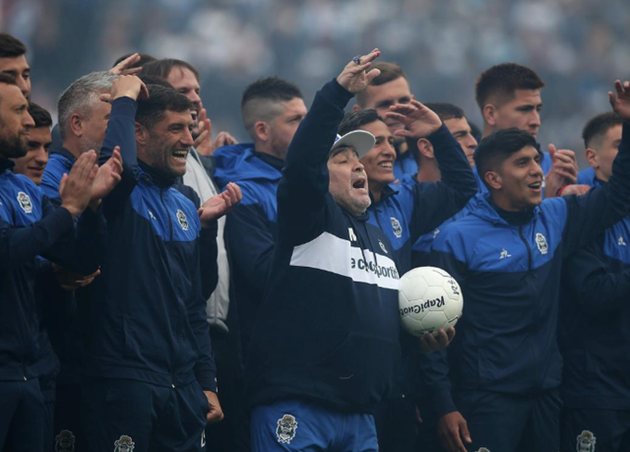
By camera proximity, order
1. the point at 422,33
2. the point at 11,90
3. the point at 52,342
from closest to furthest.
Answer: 1. the point at 11,90
2. the point at 52,342
3. the point at 422,33

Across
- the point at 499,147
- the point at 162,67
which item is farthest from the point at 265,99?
the point at 499,147

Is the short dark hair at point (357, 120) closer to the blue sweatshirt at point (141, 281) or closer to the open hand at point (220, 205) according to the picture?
the open hand at point (220, 205)

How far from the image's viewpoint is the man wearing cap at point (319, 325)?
14.9 feet

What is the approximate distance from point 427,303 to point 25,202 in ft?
6.73

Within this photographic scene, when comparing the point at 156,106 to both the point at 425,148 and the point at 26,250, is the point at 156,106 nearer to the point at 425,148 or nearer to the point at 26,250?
the point at 26,250

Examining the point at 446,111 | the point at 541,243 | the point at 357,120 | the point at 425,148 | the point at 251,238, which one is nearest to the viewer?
the point at 251,238

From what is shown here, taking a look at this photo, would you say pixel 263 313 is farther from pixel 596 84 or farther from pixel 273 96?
pixel 596 84

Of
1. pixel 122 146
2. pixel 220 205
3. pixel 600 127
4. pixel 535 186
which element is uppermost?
pixel 600 127

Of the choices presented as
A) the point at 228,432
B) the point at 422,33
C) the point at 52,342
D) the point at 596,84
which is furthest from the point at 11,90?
the point at 596,84

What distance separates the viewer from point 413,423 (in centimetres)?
584

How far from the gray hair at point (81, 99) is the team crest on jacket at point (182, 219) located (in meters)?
0.68

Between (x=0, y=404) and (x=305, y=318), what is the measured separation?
57.6 inches

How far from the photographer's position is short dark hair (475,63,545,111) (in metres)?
7.33

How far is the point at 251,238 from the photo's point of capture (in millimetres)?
5469
